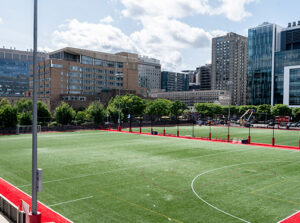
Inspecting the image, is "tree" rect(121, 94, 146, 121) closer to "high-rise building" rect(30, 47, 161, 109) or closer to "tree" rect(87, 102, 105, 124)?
"high-rise building" rect(30, 47, 161, 109)

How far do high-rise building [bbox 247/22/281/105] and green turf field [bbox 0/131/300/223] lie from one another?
12012 centimetres

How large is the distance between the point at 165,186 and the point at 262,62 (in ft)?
466

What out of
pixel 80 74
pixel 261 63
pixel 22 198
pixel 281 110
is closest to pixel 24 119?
pixel 22 198

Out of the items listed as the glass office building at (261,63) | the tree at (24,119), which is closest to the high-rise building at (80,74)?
the tree at (24,119)

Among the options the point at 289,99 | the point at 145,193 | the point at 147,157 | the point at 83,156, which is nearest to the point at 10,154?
the point at 83,156

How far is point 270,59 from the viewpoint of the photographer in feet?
463

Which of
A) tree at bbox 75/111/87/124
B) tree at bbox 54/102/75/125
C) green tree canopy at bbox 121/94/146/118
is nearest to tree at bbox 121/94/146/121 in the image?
green tree canopy at bbox 121/94/146/118

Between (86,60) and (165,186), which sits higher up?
(86,60)


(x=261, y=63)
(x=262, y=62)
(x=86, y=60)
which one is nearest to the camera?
(x=86, y=60)

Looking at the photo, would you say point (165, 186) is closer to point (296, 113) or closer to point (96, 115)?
point (96, 115)

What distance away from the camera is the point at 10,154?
1232 inches

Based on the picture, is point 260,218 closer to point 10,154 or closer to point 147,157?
point 147,157

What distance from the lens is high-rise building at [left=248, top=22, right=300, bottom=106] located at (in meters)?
134

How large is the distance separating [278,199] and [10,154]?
27.6 meters
